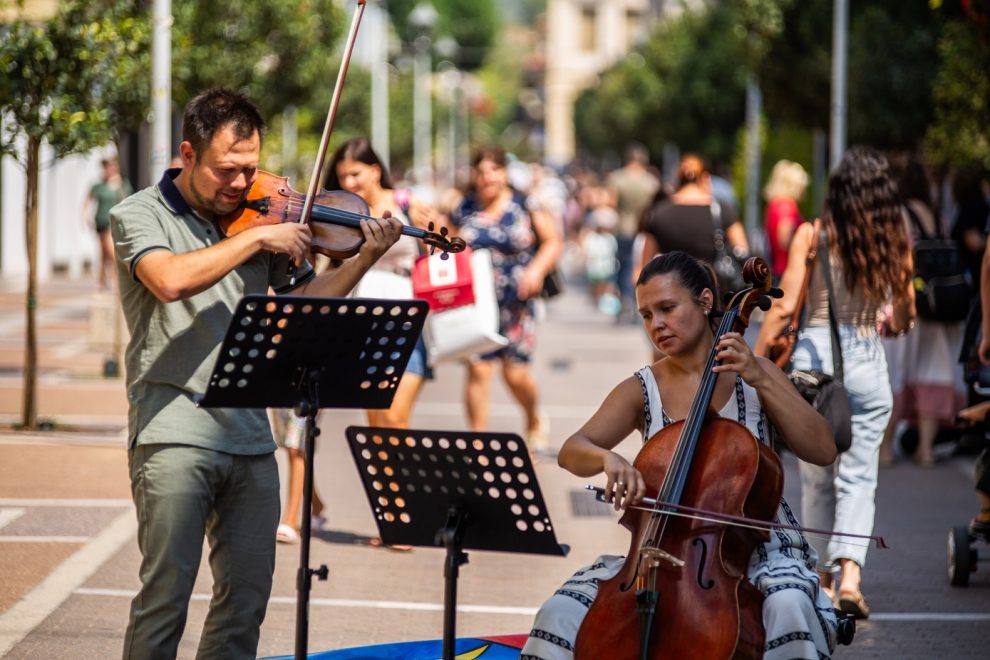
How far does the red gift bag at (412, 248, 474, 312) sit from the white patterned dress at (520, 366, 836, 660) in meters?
4.30

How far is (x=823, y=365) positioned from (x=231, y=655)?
313cm

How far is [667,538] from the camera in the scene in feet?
13.9

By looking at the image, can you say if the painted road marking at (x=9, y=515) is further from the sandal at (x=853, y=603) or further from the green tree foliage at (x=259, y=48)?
the green tree foliage at (x=259, y=48)

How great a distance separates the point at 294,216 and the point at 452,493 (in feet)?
3.05

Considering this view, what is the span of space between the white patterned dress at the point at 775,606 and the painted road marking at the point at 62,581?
239cm

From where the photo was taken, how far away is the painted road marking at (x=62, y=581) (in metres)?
6.16

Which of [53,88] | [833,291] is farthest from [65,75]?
[833,291]

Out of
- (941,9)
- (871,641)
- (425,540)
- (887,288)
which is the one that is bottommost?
(871,641)

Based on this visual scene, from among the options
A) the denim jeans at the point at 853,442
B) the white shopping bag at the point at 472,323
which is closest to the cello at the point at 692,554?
the denim jeans at the point at 853,442

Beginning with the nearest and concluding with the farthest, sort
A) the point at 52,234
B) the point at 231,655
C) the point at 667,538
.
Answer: the point at 667,538
the point at 231,655
the point at 52,234

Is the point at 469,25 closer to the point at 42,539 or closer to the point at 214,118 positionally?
the point at 42,539

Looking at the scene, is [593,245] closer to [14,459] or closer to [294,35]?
[294,35]

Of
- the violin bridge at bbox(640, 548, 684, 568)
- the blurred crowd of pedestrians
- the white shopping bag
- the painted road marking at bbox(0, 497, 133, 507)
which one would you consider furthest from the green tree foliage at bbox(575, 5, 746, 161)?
the violin bridge at bbox(640, 548, 684, 568)

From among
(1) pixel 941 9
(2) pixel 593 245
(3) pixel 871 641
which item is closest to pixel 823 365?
(3) pixel 871 641
